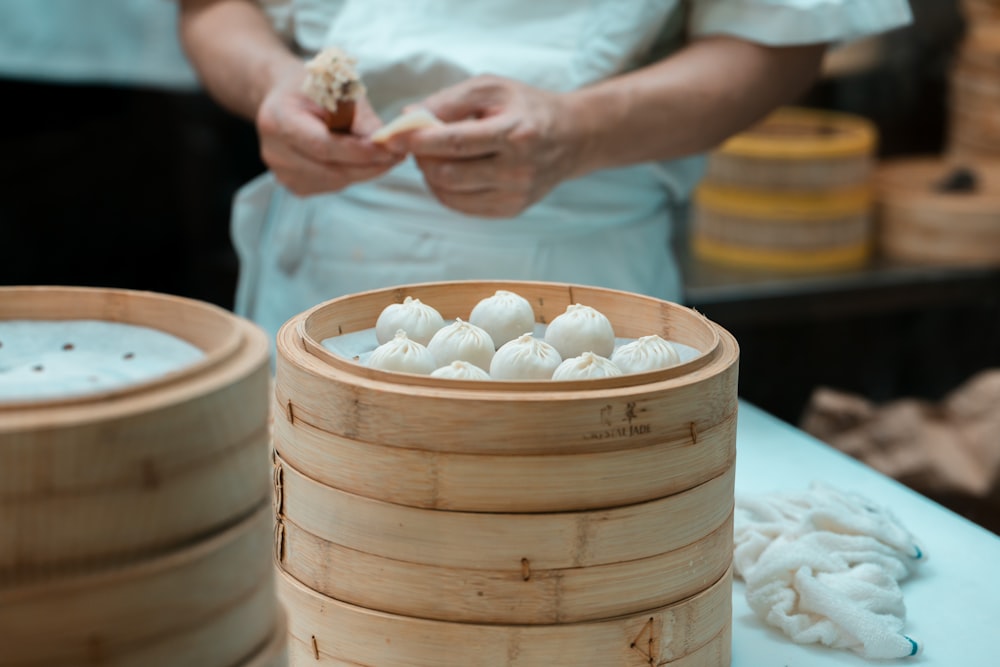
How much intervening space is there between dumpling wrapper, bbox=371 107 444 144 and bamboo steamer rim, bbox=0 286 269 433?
2.50 feet

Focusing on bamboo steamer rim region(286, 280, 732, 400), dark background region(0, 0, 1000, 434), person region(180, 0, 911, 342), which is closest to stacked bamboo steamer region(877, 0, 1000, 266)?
dark background region(0, 0, 1000, 434)

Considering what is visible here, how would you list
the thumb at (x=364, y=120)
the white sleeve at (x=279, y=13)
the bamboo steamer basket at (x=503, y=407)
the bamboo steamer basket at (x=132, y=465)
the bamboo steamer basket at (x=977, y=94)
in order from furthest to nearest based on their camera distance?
the bamboo steamer basket at (x=977, y=94), the white sleeve at (x=279, y=13), the thumb at (x=364, y=120), the bamboo steamer basket at (x=503, y=407), the bamboo steamer basket at (x=132, y=465)

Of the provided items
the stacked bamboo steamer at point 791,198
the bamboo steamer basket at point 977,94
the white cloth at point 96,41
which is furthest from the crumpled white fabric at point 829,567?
the bamboo steamer basket at point 977,94

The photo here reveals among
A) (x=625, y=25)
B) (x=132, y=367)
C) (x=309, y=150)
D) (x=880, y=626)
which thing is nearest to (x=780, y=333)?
(x=625, y=25)

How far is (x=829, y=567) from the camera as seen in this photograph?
1.16 metres

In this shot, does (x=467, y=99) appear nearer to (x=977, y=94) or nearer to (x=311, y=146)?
(x=311, y=146)

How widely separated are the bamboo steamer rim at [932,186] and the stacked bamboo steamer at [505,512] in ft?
7.44

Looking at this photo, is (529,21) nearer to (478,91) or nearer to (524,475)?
(478,91)

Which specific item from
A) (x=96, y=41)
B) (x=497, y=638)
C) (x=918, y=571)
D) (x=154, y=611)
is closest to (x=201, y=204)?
(x=96, y=41)

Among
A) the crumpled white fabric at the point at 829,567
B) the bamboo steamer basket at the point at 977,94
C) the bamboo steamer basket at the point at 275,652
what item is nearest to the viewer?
the bamboo steamer basket at the point at 275,652

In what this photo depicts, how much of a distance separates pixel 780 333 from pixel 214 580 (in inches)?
117

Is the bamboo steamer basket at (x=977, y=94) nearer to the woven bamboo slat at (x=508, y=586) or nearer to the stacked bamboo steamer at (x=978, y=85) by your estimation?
the stacked bamboo steamer at (x=978, y=85)

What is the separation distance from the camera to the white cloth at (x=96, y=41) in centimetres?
281

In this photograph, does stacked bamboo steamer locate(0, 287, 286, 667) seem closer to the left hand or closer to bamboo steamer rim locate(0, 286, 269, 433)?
bamboo steamer rim locate(0, 286, 269, 433)
